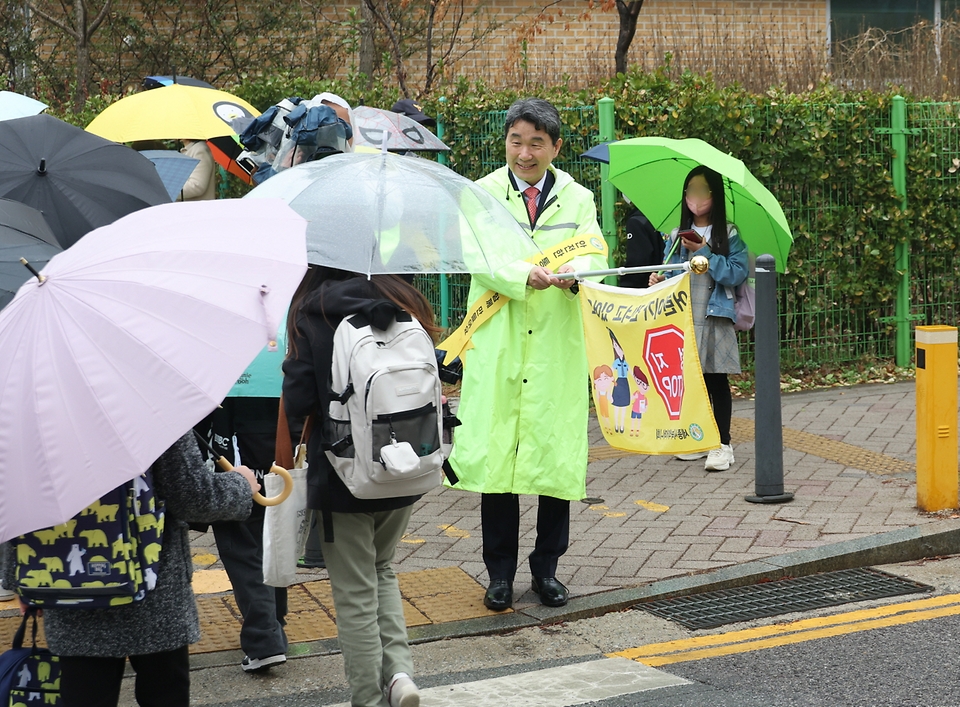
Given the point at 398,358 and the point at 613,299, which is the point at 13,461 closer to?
the point at 398,358

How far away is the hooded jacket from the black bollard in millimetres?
3369

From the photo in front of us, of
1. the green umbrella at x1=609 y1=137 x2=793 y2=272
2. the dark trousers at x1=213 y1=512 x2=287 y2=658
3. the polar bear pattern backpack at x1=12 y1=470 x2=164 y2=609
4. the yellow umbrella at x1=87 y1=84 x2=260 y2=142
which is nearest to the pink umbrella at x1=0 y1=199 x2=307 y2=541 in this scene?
the polar bear pattern backpack at x1=12 y1=470 x2=164 y2=609

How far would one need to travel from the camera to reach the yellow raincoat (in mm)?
5094

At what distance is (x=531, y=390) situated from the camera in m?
5.11

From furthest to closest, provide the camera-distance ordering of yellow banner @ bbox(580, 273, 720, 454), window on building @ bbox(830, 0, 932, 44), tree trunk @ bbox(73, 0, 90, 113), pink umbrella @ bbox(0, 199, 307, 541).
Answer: window on building @ bbox(830, 0, 932, 44) → tree trunk @ bbox(73, 0, 90, 113) → yellow banner @ bbox(580, 273, 720, 454) → pink umbrella @ bbox(0, 199, 307, 541)

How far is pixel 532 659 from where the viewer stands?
15.6 ft

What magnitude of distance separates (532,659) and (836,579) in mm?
1708

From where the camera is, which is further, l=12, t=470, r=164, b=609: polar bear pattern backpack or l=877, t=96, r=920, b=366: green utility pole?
l=877, t=96, r=920, b=366: green utility pole

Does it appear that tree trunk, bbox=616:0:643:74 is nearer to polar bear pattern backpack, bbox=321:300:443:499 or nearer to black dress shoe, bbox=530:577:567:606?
black dress shoe, bbox=530:577:567:606

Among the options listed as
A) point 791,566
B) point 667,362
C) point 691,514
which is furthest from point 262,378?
point 691,514

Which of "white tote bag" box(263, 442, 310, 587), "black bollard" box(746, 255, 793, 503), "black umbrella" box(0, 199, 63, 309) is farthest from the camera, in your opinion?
"black bollard" box(746, 255, 793, 503)

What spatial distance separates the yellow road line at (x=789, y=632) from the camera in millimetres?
4781

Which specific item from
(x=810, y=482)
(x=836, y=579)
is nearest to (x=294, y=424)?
Answer: (x=836, y=579)

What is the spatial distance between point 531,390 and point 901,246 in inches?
248
